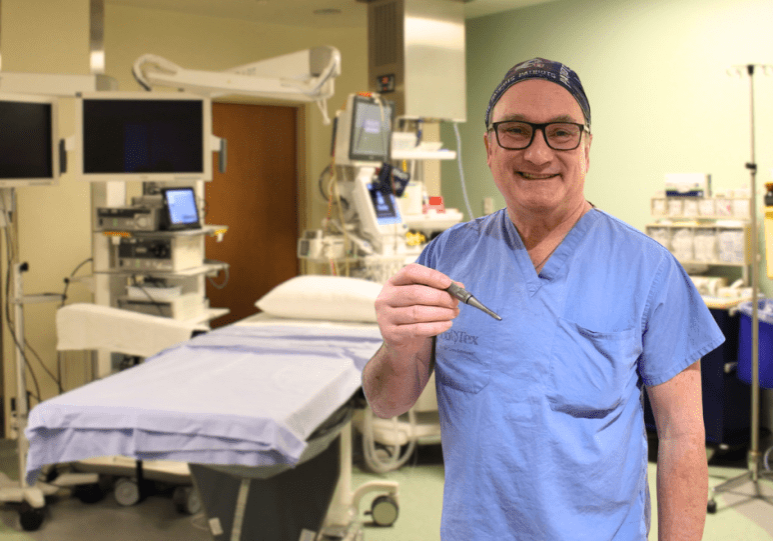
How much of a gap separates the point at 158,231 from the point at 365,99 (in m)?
1.26

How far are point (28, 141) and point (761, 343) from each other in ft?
10.5

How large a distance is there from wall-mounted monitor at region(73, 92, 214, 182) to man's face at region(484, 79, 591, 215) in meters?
2.32

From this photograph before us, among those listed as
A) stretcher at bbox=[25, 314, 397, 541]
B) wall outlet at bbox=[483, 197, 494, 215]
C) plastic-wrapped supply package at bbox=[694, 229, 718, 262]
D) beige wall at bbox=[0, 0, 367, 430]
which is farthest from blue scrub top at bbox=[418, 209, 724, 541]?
wall outlet at bbox=[483, 197, 494, 215]

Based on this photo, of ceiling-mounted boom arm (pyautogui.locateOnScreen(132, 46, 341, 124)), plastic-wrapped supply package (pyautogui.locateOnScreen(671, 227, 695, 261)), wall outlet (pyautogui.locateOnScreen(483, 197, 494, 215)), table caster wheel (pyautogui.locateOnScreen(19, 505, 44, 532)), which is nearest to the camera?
table caster wheel (pyautogui.locateOnScreen(19, 505, 44, 532))

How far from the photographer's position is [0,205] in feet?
9.64

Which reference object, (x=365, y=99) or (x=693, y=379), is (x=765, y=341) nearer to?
(x=365, y=99)

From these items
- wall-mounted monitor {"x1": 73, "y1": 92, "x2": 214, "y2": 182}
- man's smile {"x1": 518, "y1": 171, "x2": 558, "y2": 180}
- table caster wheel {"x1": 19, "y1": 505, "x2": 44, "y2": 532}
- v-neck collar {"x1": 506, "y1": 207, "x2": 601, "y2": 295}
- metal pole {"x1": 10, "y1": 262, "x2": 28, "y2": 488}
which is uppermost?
wall-mounted monitor {"x1": 73, "y1": 92, "x2": 214, "y2": 182}

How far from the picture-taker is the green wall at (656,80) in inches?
162

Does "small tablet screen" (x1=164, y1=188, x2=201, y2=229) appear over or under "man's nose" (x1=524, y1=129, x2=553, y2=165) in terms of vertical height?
over

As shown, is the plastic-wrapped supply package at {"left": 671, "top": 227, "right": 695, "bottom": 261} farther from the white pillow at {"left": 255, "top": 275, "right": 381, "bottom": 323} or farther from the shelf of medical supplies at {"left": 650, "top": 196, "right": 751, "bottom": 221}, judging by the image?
the white pillow at {"left": 255, "top": 275, "right": 381, "bottom": 323}

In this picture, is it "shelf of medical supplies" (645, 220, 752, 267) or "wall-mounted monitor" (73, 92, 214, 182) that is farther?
"shelf of medical supplies" (645, 220, 752, 267)

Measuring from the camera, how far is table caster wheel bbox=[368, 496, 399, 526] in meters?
2.92

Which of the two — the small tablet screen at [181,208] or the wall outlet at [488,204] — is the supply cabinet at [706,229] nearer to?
the wall outlet at [488,204]

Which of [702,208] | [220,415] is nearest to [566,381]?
[220,415]
